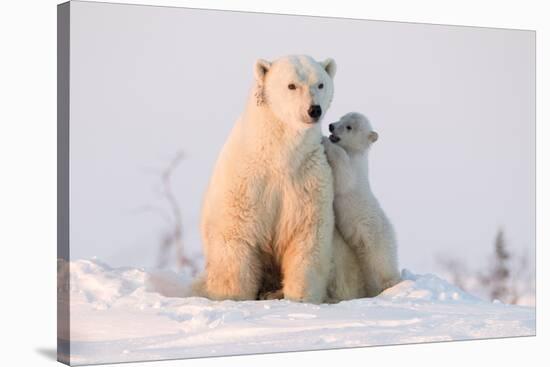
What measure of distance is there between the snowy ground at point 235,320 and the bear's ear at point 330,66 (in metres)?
1.81

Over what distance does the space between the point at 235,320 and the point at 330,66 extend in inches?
84.8

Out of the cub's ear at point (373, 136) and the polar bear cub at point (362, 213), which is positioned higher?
the cub's ear at point (373, 136)

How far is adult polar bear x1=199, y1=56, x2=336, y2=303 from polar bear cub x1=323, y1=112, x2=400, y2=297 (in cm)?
33

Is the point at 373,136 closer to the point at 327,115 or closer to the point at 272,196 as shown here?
the point at 327,115

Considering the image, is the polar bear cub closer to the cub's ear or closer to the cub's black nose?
the cub's ear

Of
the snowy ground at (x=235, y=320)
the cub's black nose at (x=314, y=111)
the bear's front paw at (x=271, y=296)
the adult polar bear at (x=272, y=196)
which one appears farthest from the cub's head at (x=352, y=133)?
the bear's front paw at (x=271, y=296)

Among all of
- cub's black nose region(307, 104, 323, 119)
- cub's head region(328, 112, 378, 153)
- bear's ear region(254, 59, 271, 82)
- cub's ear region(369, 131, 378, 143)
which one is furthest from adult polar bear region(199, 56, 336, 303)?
cub's ear region(369, 131, 378, 143)

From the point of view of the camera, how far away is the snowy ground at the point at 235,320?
24.6 feet

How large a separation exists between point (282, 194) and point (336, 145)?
28.1 inches

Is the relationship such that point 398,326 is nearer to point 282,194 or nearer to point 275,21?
point 282,194

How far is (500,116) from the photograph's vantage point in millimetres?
9484

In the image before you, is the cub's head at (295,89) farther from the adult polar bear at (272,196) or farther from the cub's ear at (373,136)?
the cub's ear at (373,136)

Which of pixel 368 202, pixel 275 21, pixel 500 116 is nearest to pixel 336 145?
pixel 368 202

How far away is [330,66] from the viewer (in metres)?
8.48
